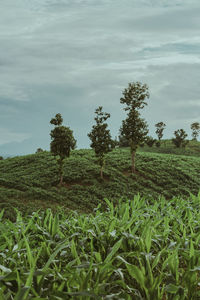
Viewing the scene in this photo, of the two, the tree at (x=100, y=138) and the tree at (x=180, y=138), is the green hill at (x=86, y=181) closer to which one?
the tree at (x=100, y=138)

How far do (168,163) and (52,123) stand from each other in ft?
30.5

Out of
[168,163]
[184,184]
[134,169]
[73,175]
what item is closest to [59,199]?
[73,175]

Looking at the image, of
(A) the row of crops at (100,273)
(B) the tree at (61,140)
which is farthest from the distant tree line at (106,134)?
(A) the row of crops at (100,273)

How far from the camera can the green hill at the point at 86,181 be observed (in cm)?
1319

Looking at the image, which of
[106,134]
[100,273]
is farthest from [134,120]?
[100,273]

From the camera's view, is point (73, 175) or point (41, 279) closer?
point (41, 279)

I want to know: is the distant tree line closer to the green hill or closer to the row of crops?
the green hill

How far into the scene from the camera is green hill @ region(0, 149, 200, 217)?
519 inches

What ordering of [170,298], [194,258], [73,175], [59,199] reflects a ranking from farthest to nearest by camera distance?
[73,175]
[59,199]
[194,258]
[170,298]

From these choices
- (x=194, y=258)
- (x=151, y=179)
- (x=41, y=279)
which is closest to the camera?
(x=41, y=279)

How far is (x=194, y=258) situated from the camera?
3.03 meters

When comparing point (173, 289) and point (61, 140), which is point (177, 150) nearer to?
point (61, 140)

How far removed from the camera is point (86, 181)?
15.9 meters

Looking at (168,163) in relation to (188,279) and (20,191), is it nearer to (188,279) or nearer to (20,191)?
(20,191)
